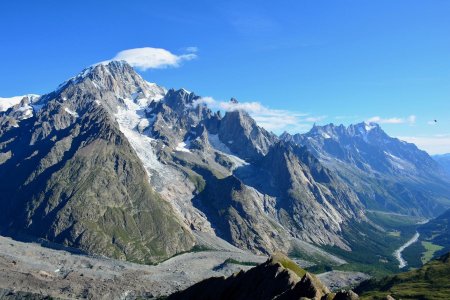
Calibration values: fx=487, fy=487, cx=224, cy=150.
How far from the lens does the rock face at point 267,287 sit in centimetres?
11506

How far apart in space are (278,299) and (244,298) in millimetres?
18322

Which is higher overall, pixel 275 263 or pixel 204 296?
pixel 275 263

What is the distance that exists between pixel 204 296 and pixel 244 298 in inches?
1001

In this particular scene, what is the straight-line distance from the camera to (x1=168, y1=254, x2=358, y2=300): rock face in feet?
378

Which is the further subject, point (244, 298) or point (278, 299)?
point (244, 298)

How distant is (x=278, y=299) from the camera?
388 ft

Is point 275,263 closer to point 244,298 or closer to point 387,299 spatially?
point 244,298

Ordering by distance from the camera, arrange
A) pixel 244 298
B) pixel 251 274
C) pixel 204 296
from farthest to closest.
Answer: pixel 204 296
pixel 251 274
pixel 244 298

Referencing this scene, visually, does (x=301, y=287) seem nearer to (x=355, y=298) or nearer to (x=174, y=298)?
(x=355, y=298)

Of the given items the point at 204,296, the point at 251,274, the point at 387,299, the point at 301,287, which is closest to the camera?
the point at 387,299

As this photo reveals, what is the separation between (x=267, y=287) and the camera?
130500mm

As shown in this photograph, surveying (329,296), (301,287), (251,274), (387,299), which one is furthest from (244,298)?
(387,299)

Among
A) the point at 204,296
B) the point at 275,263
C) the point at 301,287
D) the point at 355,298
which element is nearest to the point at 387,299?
the point at 355,298

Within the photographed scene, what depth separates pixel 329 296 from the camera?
110 meters
